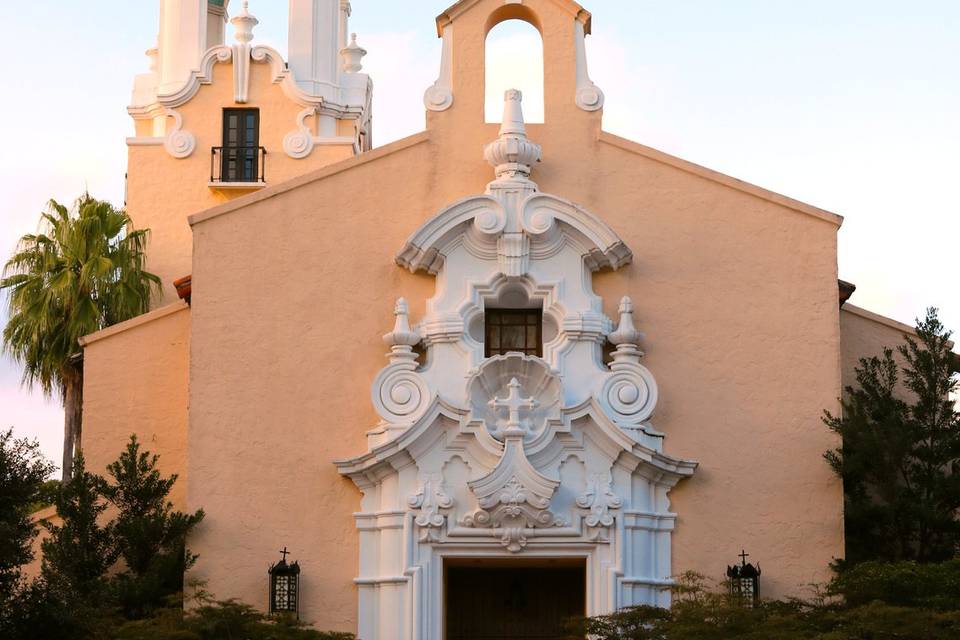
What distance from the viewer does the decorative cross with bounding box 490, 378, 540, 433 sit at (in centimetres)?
2630

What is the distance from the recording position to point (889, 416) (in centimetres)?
2708

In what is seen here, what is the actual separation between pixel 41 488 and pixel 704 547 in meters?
8.59

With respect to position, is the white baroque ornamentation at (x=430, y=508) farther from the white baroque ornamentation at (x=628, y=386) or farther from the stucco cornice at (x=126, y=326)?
the stucco cornice at (x=126, y=326)

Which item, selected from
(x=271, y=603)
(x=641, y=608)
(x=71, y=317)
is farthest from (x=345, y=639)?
(x=71, y=317)

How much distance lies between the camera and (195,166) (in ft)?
136

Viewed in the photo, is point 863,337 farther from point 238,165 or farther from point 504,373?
point 238,165

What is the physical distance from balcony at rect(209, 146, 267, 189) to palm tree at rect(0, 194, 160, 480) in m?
4.91

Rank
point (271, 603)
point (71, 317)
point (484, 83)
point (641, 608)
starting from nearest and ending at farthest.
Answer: point (641, 608)
point (271, 603)
point (484, 83)
point (71, 317)

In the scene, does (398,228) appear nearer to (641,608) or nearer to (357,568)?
(357,568)

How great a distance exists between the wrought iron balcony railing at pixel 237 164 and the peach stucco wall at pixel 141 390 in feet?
39.8

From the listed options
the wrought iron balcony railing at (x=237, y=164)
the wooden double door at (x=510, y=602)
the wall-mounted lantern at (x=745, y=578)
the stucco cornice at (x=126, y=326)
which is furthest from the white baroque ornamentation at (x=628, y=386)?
the wrought iron balcony railing at (x=237, y=164)

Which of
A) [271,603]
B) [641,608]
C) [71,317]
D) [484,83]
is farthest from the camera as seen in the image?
[71,317]

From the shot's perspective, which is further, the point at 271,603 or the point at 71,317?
the point at 71,317

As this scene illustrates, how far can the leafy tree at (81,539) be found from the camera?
26.4 meters
